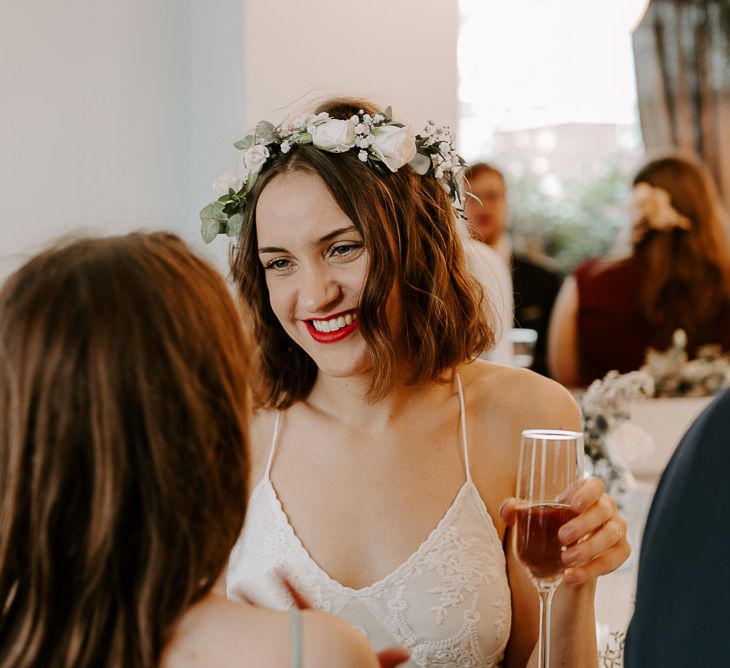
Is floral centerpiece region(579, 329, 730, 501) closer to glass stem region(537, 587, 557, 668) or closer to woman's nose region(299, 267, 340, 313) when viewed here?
woman's nose region(299, 267, 340, 313)

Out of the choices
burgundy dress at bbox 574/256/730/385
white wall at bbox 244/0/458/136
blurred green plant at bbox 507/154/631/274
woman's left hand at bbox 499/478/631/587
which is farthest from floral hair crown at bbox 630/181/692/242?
woman's left hand at bbox 499/478/631/587

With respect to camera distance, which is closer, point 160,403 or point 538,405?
point 160,403

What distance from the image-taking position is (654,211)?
4621mm

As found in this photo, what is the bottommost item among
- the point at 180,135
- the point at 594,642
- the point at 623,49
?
the point at 594,642

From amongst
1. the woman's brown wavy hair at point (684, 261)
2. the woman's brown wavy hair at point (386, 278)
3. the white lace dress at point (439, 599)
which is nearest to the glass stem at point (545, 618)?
the white lace dress at point (439, 599)

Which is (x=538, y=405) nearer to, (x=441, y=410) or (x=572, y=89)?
(x=441, y=410)

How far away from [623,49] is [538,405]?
488 cm

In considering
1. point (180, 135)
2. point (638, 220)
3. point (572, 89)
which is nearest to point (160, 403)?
point (180, 135)

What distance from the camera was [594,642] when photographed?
1.59 m

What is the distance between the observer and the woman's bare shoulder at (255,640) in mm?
963

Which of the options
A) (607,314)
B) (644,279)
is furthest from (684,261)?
(607,314)

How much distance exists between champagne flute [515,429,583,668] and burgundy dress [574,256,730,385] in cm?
359

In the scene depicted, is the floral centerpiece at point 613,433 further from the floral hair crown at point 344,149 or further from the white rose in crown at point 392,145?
the white rose in crown at point 392,145

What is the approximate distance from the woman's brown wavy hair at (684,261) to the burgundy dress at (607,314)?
56mm
